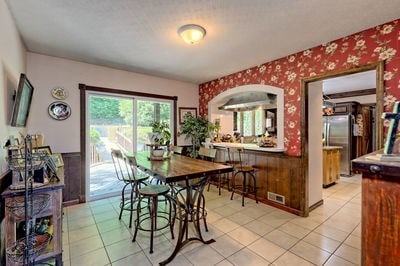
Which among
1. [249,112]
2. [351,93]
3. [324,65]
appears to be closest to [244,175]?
[324,65]

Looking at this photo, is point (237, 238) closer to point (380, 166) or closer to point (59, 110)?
point (380, 166)

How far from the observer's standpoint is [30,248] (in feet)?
4.99

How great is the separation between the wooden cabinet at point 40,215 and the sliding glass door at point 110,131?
2.05 m

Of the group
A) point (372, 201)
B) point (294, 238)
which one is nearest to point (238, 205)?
point (294, 238)

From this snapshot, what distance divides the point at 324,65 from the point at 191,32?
1949mm

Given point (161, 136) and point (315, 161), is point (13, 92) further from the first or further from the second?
point (315, 161)

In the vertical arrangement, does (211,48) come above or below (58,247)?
above

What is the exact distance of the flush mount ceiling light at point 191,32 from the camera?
2.25 m

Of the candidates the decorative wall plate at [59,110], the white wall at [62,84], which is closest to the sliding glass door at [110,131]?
the white wall at [62,84]

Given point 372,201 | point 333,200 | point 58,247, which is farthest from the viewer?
point 333,200

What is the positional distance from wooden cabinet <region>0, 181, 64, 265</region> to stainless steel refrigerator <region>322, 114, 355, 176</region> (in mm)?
6605

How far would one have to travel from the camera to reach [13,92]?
2094mm

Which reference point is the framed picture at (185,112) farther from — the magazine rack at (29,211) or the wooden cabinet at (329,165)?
the magazine rack at (29,211)

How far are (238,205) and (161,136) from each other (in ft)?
5.96
